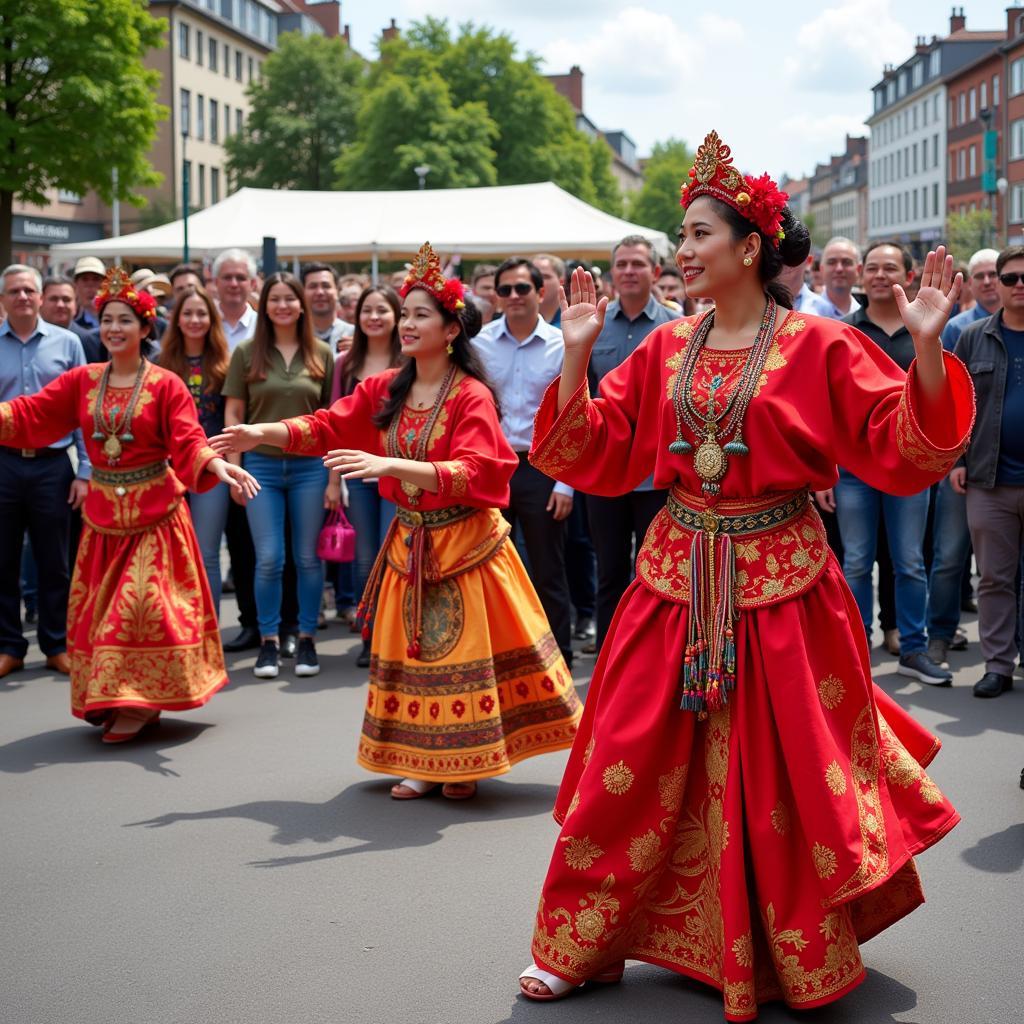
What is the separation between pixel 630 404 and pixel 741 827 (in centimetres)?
126

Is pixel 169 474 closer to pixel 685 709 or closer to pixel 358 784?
pixel 358 784

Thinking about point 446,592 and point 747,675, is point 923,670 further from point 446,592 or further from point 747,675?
point 747,675

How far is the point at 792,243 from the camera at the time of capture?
4176mm

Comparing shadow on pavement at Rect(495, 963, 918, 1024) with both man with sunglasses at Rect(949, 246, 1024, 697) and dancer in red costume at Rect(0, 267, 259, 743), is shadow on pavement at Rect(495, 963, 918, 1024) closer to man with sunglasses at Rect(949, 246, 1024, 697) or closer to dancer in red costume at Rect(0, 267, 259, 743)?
dancer in red costume at Rect(0, 267, 259, 743)

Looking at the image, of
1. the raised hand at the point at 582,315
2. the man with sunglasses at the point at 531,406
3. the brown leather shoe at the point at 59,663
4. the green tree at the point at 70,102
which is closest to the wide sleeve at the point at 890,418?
the raised hand at the point at 582,315

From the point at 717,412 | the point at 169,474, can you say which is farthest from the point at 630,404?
the point at 169,474

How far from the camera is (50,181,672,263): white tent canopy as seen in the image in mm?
23047

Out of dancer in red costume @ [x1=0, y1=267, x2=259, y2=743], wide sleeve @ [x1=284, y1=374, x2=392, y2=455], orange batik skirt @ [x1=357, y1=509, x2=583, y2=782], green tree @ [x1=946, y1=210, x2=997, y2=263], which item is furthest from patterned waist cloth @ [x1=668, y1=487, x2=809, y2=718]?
green tree @ [x1=946, y1=210, x2=997, y2=263]

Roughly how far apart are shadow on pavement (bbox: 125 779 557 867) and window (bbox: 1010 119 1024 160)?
59922 mm

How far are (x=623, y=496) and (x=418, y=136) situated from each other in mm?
40249

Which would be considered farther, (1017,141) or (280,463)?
(1017,141)

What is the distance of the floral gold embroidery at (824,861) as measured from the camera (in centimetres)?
368

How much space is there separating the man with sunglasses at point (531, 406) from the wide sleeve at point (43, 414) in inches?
89.8

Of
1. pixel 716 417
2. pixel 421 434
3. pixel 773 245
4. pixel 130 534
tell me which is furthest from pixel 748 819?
pixel 130 534
